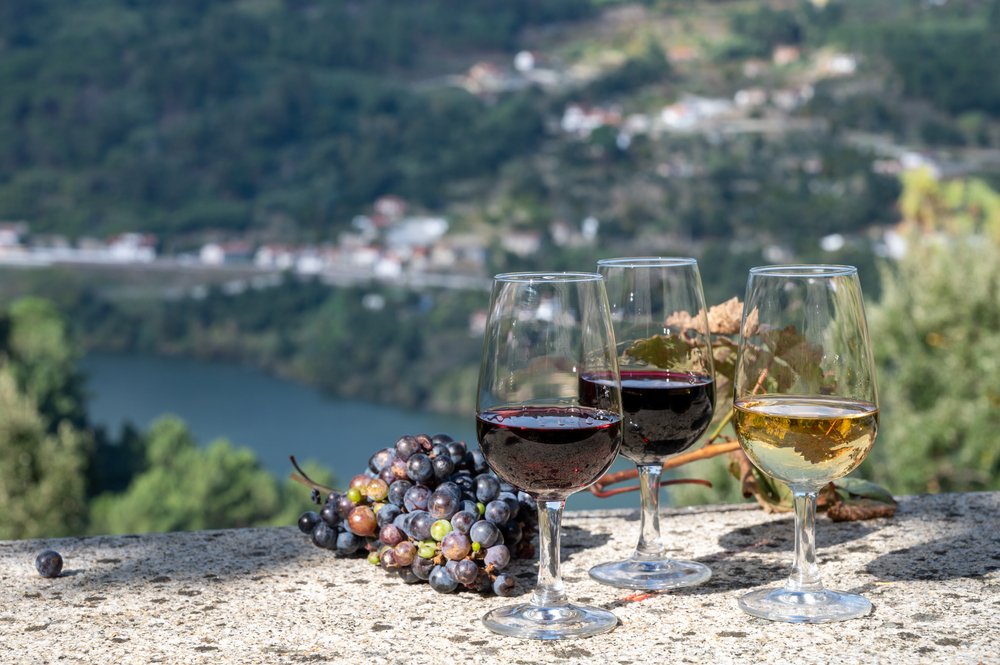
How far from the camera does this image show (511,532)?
102 cm

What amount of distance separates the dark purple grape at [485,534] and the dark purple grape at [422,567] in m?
0.05

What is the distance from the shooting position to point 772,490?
1.23 metres

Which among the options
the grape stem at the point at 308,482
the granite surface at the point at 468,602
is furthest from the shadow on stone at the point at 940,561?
the grape stem at the point at 308,482

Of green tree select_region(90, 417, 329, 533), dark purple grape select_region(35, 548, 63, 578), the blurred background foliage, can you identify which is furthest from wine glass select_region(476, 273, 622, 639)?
green tree select_region(90, 417, 329, 533)

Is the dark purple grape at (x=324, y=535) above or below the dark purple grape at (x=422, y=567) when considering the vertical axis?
above

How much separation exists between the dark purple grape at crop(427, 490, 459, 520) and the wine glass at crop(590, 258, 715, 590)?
0.15m

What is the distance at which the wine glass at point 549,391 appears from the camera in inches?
33.0

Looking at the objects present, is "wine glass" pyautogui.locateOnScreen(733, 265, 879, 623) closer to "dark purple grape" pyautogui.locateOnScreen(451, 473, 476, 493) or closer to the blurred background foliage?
"dark purple grape" pyautogui.locateOnScreen(451, 473, 476, 493)

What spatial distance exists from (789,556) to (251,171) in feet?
127

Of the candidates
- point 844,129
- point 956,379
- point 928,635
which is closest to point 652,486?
point 928,635

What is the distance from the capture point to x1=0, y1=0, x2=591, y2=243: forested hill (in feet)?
119

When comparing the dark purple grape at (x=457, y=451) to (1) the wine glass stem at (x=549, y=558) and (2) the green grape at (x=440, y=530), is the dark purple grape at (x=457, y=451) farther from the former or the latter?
(1) the wine glass stem at (x=549, y=558)

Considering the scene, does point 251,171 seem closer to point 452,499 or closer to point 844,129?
point 844,129

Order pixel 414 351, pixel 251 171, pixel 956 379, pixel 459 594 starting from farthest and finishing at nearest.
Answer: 1. pixel 251 171
2. pixel 414 351
3. pixel 956 379
4. pixel 459 594
